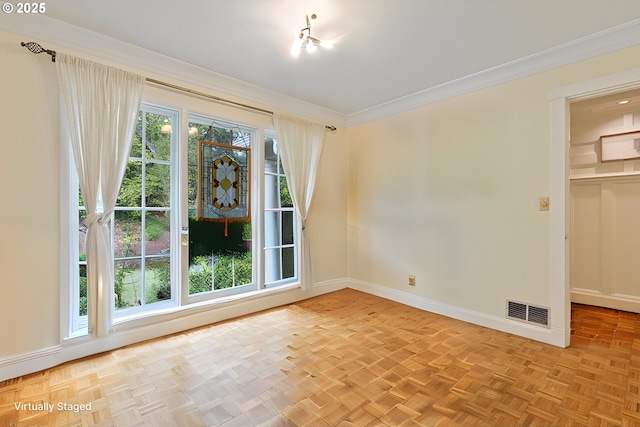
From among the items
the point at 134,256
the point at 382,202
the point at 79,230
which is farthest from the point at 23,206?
the point at 382,202

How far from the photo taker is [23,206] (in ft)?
7.04

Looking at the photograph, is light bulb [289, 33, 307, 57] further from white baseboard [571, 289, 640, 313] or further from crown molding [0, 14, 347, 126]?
white baseboard [571, 289, 640, 313]

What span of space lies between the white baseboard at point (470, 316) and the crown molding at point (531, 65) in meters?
2.43

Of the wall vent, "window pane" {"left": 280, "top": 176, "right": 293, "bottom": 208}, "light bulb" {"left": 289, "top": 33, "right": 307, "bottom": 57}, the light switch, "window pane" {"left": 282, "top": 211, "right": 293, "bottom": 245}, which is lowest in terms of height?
the wall vent

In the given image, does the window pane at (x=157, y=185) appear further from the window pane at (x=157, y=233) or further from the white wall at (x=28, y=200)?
the white wall at (x=28, y=200)

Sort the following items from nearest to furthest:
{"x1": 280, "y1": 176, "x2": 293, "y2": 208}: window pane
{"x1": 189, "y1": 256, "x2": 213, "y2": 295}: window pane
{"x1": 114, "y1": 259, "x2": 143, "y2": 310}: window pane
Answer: {"x1": 114, "y1": 259, "x2": 143, "y2": 310}: window pane
{"x1": 189, "y1": 256, "x2": 213, "y2": 295}: window pane
{"x1": 280, "y1": 176, "x2": 293, "y2": 208}: window pane

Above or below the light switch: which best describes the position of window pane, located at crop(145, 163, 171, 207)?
above

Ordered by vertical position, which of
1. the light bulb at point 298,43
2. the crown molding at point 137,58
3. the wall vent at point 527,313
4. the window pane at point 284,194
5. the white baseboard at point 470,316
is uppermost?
the crown molding at point 137,58

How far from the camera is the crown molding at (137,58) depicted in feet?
7.06

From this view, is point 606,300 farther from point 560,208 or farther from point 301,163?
point 301,163

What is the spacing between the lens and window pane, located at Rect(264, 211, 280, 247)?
12.1 ft

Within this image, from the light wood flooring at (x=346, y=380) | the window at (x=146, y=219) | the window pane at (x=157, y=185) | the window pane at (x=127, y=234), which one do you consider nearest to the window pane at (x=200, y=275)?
the window at (x=146, y=219)

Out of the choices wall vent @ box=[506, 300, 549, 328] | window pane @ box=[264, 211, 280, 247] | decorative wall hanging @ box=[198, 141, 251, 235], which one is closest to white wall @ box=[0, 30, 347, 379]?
decorative wall hanging @ box=[198, 141, 251, 235]

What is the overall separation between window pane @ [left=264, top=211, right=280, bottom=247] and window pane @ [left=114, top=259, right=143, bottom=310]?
1.42 metres
